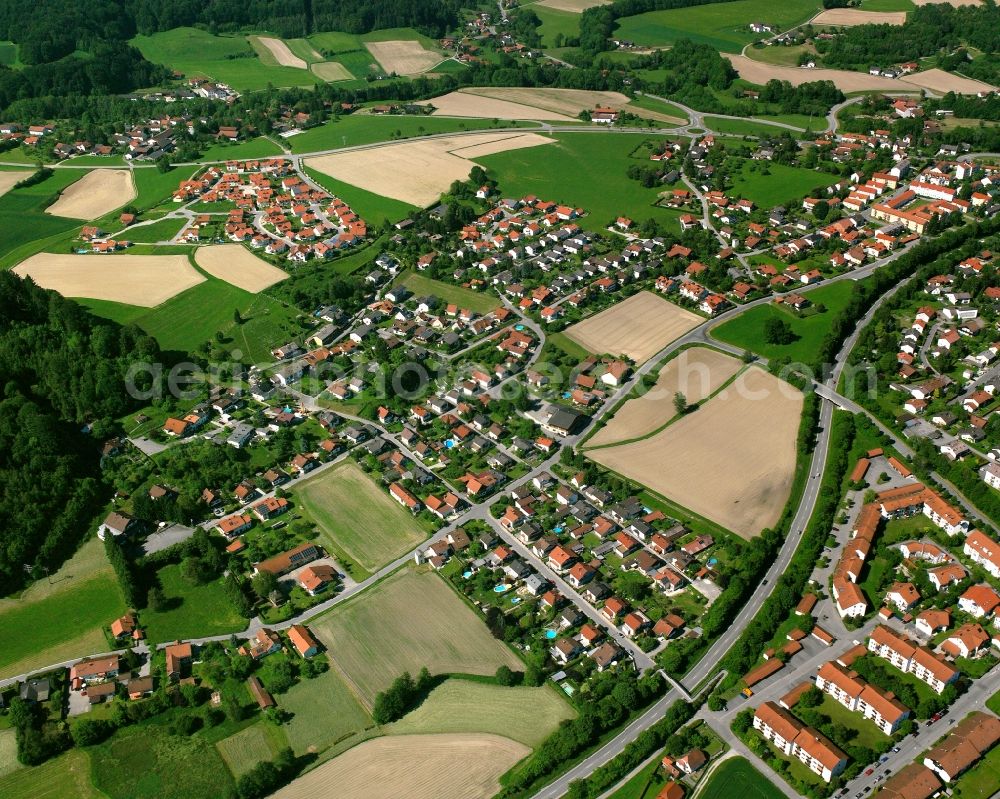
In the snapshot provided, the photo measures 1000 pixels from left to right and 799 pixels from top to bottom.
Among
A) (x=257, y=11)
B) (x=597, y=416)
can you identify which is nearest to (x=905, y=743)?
(x=597, y=416)

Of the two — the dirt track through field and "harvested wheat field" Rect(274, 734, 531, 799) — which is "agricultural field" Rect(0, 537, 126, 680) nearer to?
"harvested wheat field" Rect(274, 734, 531, 799)

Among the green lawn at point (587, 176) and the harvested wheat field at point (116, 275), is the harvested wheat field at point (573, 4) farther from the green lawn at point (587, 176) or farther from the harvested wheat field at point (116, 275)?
the harvested wheat field at point (116, 275)

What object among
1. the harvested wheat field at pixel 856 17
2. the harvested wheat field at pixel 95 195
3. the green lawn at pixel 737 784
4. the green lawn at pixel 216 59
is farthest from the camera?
the harvested wheat field at pixel 856 17

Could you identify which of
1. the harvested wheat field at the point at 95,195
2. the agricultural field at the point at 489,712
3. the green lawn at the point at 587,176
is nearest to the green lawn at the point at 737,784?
the agricultural field at the point at 489,712

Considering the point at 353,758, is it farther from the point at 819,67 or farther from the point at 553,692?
the point at 819,67

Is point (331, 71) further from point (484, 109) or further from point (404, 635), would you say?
point (404, 635)

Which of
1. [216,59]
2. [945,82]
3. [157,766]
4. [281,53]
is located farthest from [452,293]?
[216,59]
